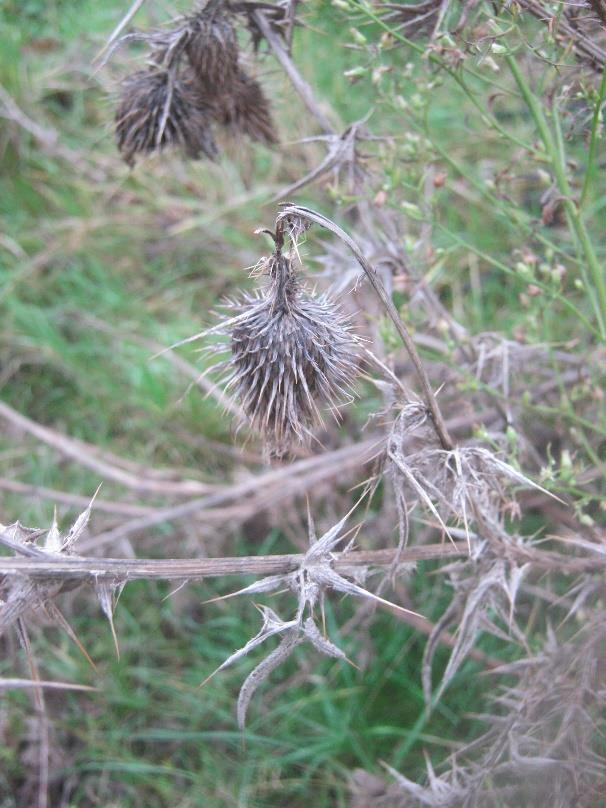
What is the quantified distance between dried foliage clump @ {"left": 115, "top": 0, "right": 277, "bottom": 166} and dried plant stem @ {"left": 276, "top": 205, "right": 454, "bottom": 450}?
2.03 feet

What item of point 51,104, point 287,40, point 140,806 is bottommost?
point 140,806

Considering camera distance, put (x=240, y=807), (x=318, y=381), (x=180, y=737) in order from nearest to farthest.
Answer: (x=318, y=381) < (x=240, y=807) < (x=180, y=737)

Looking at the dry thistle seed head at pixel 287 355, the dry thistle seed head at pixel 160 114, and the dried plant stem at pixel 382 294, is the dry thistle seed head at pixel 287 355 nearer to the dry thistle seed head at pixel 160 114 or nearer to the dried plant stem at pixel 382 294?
the dried plant stem at pixel 382 294

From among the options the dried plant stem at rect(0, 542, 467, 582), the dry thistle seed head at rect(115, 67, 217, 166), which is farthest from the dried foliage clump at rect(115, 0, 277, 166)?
the dried plant stem at rect(0, 542, 467, 582)

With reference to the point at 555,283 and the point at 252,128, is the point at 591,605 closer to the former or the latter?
the point at 555,283

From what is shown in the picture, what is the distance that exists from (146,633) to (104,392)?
972 mm

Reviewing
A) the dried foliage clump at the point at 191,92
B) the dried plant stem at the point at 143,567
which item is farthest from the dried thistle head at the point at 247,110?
the dried plant stem at the point at 143,567

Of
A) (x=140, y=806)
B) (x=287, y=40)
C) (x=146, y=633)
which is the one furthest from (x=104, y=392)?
(x=287, y=40)

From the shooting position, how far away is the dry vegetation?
1278 millimetres

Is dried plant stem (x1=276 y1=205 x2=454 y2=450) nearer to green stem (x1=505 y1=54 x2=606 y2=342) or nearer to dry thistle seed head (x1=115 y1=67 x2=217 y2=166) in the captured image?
green stem (x1=505 y1=54 x2=606 y2=342)

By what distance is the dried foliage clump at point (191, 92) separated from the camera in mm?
1543

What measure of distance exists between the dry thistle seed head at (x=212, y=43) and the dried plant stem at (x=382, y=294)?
1.97 feet

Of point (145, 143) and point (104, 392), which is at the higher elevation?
point (145, 143)

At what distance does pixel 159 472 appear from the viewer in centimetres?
267
